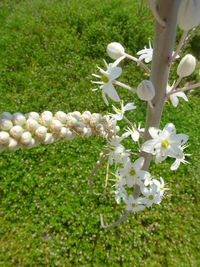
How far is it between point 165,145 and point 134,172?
14 centimetres

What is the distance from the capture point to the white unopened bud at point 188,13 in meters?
0.40

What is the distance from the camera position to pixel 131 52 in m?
3.52

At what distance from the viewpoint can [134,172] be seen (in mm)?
741

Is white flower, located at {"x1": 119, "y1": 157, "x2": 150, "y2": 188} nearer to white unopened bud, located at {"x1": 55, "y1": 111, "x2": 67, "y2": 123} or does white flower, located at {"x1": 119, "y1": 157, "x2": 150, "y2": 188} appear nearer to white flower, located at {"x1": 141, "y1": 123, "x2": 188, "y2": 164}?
white flower, located at {"x1": 141, "y1": 123, "x2": 188, "y2": 164}

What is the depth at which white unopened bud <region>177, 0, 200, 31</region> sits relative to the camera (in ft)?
1.32

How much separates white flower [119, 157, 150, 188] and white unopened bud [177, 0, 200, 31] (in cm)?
40

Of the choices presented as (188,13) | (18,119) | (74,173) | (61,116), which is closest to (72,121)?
(61,116)

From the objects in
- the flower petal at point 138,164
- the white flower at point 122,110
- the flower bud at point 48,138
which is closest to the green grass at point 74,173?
the white flower at point 122,110

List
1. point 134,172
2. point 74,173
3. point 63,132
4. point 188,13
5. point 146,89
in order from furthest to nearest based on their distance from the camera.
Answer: point 74,173 < point 134,172 < point 63,132 < point 146,89 < point 188,13

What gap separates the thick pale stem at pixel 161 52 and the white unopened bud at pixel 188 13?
2 cm

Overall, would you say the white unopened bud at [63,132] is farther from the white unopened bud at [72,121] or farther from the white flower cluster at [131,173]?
the white flower cluster at [131,173]

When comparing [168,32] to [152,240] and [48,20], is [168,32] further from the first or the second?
[48,20]

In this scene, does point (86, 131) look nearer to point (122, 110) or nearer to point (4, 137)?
point (122, 110)

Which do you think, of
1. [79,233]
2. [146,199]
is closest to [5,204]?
[79,233]
